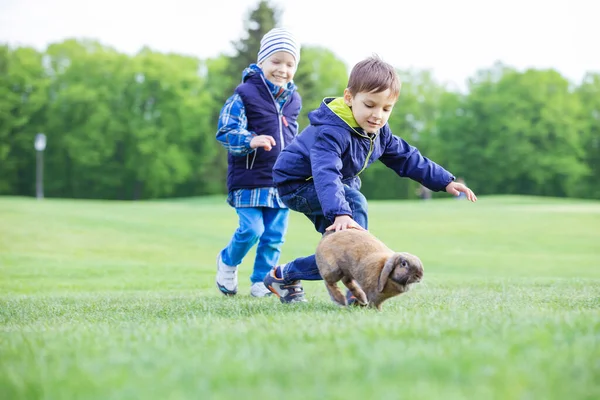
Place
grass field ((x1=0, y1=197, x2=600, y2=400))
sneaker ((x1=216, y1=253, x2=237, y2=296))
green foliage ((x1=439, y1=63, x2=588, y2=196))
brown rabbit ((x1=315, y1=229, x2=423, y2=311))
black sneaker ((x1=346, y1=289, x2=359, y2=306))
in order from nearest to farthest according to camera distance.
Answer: grass field ((x1=0, y1=197, x2=600, y2=400))
brown rabbit ((x1=315, y1=229, x2=423, y2=311))
black sneaker ((x1=346, y1=289, x2=359, y2=306))
sneaker ((x1=216, y1=253, x2=237, y2=296))
green foliage ((x1=439, y1=63, x2=588, y2=196))

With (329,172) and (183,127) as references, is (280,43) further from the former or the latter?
(183,127)

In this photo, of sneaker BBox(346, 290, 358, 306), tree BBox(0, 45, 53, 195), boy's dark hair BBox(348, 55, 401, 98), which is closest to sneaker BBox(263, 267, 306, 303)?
sneaker BBox(346, 290, 358, 306)

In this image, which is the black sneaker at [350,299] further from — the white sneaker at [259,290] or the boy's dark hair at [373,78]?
the white sneaker at [259,290]

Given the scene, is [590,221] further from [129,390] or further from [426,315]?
[129,390]

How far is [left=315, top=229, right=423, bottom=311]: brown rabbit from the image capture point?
3.72 metres

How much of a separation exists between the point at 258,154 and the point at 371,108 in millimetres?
1967

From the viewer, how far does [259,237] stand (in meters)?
6.21

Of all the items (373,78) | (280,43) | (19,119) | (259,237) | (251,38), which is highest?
(251,38)

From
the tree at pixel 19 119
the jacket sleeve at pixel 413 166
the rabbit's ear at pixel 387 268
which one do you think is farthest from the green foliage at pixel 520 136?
the rabbit's ear at pixel 387 268

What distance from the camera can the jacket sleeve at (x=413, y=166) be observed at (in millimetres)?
4977

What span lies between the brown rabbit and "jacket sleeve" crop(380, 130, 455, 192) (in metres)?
0.99

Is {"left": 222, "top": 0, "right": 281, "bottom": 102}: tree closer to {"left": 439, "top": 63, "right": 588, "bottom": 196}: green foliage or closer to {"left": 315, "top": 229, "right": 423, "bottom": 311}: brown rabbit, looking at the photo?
{"left": 439, "top": 63, "right": 588, "bottom": 196}: green foliage

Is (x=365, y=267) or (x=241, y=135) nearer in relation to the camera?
(x=365, y=267)

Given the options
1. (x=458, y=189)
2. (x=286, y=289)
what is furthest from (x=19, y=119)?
(x=458, y=189)
